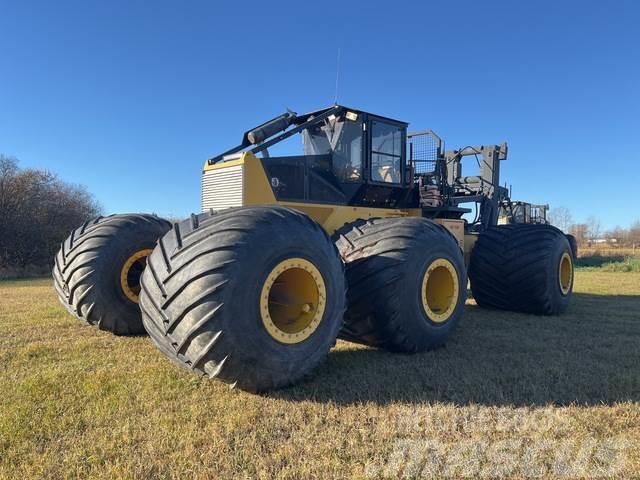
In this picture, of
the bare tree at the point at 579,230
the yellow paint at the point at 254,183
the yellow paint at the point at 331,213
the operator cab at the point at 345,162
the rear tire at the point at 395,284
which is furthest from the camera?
the bare tree at the point at 579,230

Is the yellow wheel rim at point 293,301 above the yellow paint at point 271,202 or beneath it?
beneath

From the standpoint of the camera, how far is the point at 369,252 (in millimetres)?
4730

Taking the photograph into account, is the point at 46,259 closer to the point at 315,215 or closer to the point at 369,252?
the point at 315,215

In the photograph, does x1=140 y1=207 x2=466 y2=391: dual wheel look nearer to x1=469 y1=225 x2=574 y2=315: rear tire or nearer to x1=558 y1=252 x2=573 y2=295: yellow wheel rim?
x1=469 y1=225 x2=574 y2=315: rear tire

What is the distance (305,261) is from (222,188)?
246 centimetres

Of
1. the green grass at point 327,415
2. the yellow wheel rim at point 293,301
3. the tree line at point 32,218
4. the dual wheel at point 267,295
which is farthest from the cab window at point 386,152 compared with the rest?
the tree line at point 32,218

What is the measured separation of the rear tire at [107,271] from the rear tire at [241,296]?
1955 mm

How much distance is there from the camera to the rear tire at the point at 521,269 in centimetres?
747

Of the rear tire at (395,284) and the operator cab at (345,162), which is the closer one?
the rear tire at (395,284)

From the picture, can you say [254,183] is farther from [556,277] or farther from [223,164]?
[556,277]

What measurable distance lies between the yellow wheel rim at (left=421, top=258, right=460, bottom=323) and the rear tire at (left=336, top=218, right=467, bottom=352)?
12 mm

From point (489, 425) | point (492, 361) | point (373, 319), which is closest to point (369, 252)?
point (373, 319)

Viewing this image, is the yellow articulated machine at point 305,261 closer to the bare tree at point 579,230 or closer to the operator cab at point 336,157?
the operator cab at point 336,157

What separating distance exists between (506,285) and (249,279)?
5652mm
